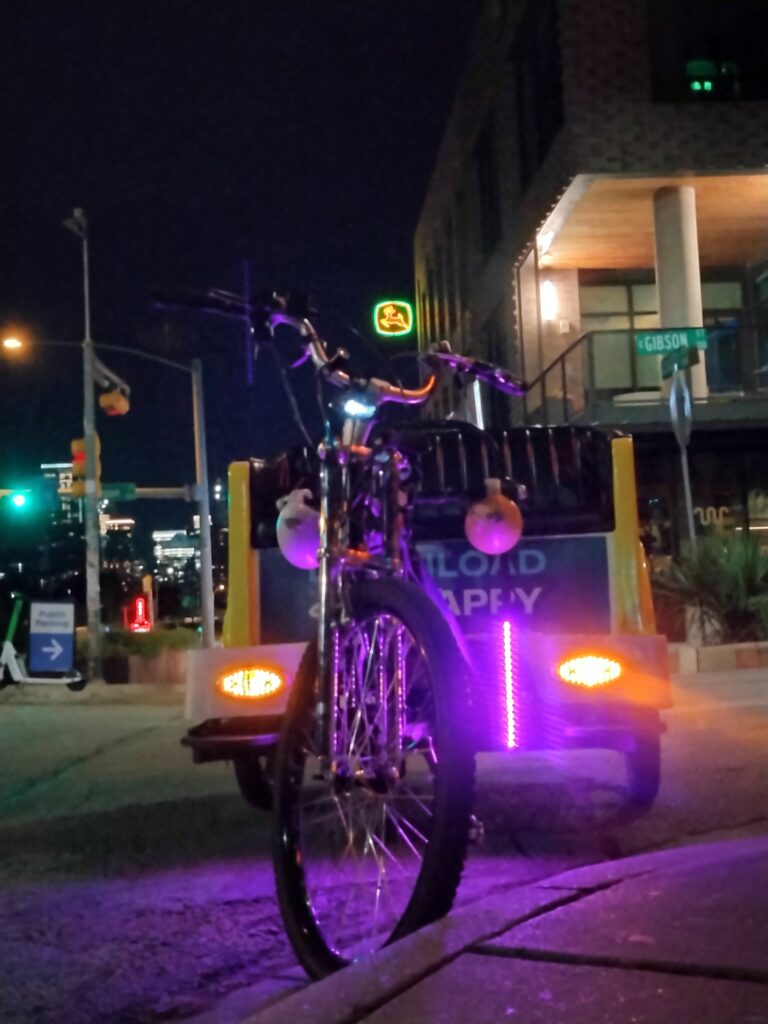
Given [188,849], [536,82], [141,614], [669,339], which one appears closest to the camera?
[188,849]

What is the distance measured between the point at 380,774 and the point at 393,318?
3128 millimetres

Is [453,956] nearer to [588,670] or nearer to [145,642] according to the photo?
[588,670]

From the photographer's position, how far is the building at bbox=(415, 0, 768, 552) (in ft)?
62.0

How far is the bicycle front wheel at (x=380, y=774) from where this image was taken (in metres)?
3.21

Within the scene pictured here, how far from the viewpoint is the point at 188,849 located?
5.78m

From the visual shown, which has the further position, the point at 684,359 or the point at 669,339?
the point at 669,339

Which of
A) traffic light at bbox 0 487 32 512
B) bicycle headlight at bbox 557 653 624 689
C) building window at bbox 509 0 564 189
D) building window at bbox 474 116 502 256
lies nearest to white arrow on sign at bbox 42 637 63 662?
traffic light at bbox 0 487 32 512

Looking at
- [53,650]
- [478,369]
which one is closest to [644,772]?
[478,369]

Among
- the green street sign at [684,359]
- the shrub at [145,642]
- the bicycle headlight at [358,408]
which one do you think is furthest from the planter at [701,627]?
the bicycle headlight at [358,408]

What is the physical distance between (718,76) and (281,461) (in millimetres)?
15611

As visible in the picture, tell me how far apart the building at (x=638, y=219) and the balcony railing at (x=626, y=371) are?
38 mm

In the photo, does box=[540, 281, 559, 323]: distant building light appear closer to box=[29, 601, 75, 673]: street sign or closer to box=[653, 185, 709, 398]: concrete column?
box=[653, 185, 709, 398]: concrete column

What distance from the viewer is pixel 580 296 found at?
24000 millimetres

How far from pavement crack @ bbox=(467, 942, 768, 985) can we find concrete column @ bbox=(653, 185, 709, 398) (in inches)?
674
